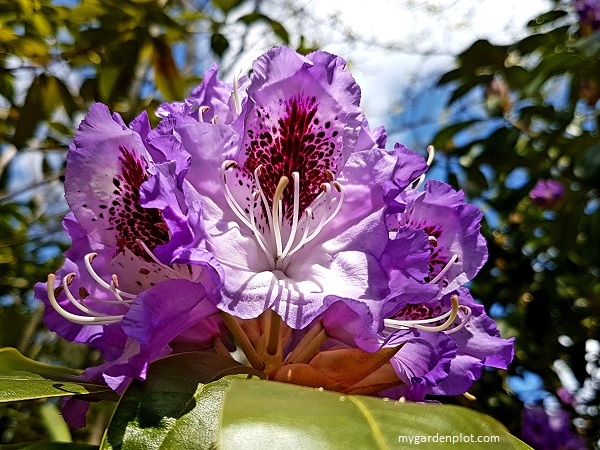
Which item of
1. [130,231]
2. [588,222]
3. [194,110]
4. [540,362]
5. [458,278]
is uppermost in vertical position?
[194,110]

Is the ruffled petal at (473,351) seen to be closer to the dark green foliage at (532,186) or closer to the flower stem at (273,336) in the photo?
the flower stem at (273,336)

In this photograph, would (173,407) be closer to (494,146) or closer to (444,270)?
(444,270)

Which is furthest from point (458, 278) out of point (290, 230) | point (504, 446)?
point (504, 446)

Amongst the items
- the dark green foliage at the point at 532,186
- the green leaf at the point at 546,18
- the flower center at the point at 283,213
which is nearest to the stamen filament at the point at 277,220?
the flower center at the point at 283,213

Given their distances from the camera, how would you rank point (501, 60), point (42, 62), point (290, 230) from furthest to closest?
1. point (501, 60)
2. point (42, 62)
3. point (290, 230)

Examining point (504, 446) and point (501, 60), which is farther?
point (501, 60)

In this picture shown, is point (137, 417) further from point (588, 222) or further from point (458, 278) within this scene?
point (588, 222)

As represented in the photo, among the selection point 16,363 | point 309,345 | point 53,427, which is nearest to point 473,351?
point 309,345

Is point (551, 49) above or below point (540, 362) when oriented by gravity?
above
